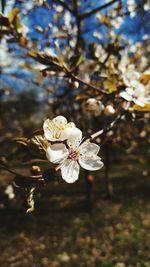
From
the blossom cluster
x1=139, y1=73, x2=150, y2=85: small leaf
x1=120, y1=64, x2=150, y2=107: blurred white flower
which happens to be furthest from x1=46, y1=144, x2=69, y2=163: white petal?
x1=139, y1=73, x2=150, y2=85: small leaf

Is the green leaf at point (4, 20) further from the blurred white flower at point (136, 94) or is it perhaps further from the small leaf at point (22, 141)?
the small leaf at point (22, 141)

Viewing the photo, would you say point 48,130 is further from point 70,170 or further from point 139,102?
point 139,102

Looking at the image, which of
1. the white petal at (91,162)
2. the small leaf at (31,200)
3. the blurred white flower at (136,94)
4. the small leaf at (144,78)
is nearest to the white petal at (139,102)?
the blurred white flower at (136,94)

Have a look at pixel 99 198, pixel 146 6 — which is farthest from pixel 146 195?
pixel 146 6

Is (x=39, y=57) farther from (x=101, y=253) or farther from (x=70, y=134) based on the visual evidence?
(x=101, y=253)

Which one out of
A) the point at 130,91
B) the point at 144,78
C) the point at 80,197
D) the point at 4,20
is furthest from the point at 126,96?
the point at 80,197

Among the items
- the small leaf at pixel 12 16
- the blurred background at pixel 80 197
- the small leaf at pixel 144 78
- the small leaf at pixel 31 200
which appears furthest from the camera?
the blurred background at pixel 80 197

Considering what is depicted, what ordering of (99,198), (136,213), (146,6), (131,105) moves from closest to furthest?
(131,105)
(146,6)
(136,213)
(99,198)
